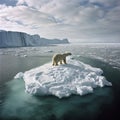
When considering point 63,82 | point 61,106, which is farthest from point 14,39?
point 61,106

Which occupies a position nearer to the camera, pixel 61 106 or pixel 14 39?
pixel 61 106

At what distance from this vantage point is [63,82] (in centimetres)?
866

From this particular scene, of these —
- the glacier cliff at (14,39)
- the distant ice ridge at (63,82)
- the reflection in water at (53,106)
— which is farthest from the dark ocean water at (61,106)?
the glacier cliff at (14,39)

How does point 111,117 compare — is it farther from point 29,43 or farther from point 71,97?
point 29,43

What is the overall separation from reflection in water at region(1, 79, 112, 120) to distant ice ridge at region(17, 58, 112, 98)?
308 millimetres

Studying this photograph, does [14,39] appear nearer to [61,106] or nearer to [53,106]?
[53,106]

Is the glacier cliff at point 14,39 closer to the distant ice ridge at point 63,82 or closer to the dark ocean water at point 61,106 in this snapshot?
the distant ice ridge at point 63,82

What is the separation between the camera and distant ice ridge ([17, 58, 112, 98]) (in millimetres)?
8023

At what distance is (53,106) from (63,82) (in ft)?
6.73

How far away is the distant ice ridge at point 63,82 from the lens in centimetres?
802

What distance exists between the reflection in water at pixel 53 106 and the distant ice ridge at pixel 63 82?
308mm

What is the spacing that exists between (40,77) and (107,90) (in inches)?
152

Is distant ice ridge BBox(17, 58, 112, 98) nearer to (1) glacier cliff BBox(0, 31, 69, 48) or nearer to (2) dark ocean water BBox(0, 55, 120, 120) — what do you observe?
(2) dark ocean water BBox(0, 55, 120, 120)

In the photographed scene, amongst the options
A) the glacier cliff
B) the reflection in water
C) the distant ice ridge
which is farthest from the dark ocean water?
the glacier cliff
